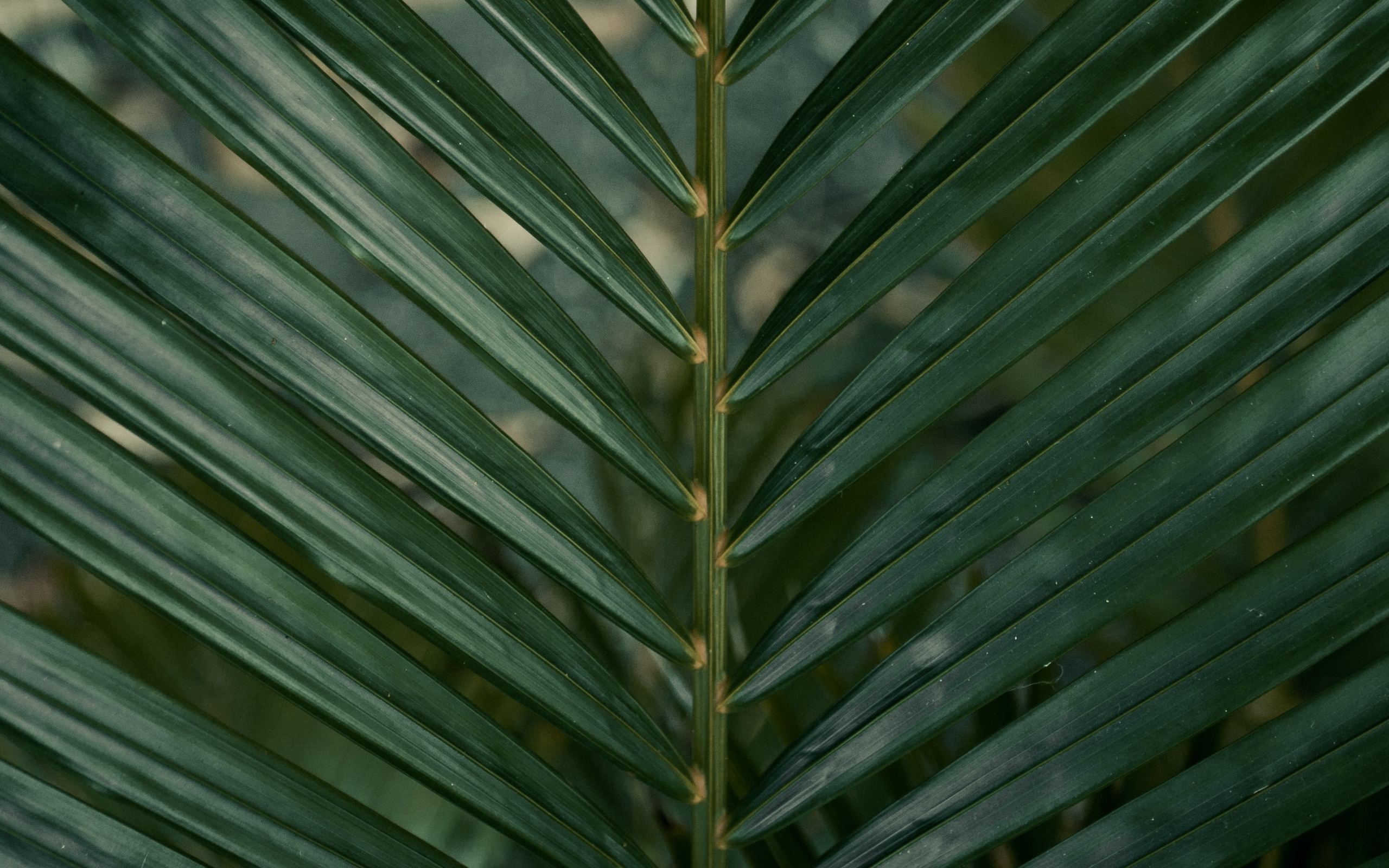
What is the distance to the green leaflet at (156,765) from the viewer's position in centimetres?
34

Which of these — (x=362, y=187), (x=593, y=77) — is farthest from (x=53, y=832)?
→ (x=593, y=77)

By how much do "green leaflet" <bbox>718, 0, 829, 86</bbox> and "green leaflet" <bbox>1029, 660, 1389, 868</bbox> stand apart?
398 millimetres

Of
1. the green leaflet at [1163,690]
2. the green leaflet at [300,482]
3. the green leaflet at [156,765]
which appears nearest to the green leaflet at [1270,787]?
the green leaflet at [1163,690]

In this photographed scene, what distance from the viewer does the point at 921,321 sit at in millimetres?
431

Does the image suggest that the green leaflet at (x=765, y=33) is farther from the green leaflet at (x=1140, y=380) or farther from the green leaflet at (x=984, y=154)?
the green leaflet at (x=1140, y=380)

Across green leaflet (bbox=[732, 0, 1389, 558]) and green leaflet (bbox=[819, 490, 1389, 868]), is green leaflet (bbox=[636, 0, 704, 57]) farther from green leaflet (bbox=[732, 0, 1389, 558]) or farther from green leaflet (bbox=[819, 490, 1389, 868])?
green leaflet (bbox=[819, 490, 1389, 868])

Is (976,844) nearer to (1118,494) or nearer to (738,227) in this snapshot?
(1118,494)

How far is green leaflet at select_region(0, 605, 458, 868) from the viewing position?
34 centimetres

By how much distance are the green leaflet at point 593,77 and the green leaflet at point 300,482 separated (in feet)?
0.65

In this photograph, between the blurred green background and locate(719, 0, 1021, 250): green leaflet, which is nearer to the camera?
locate(719, 0, 1021, 250): green leaflet

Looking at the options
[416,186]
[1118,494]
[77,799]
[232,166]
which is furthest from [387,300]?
[1118,494]

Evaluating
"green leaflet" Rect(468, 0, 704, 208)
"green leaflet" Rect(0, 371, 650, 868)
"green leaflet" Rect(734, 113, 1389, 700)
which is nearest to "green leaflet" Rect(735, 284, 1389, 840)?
"green leaflet" Rect(734, 113, 1389, 700)

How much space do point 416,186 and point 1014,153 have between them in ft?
0.89

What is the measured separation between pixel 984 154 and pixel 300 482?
343 mm
